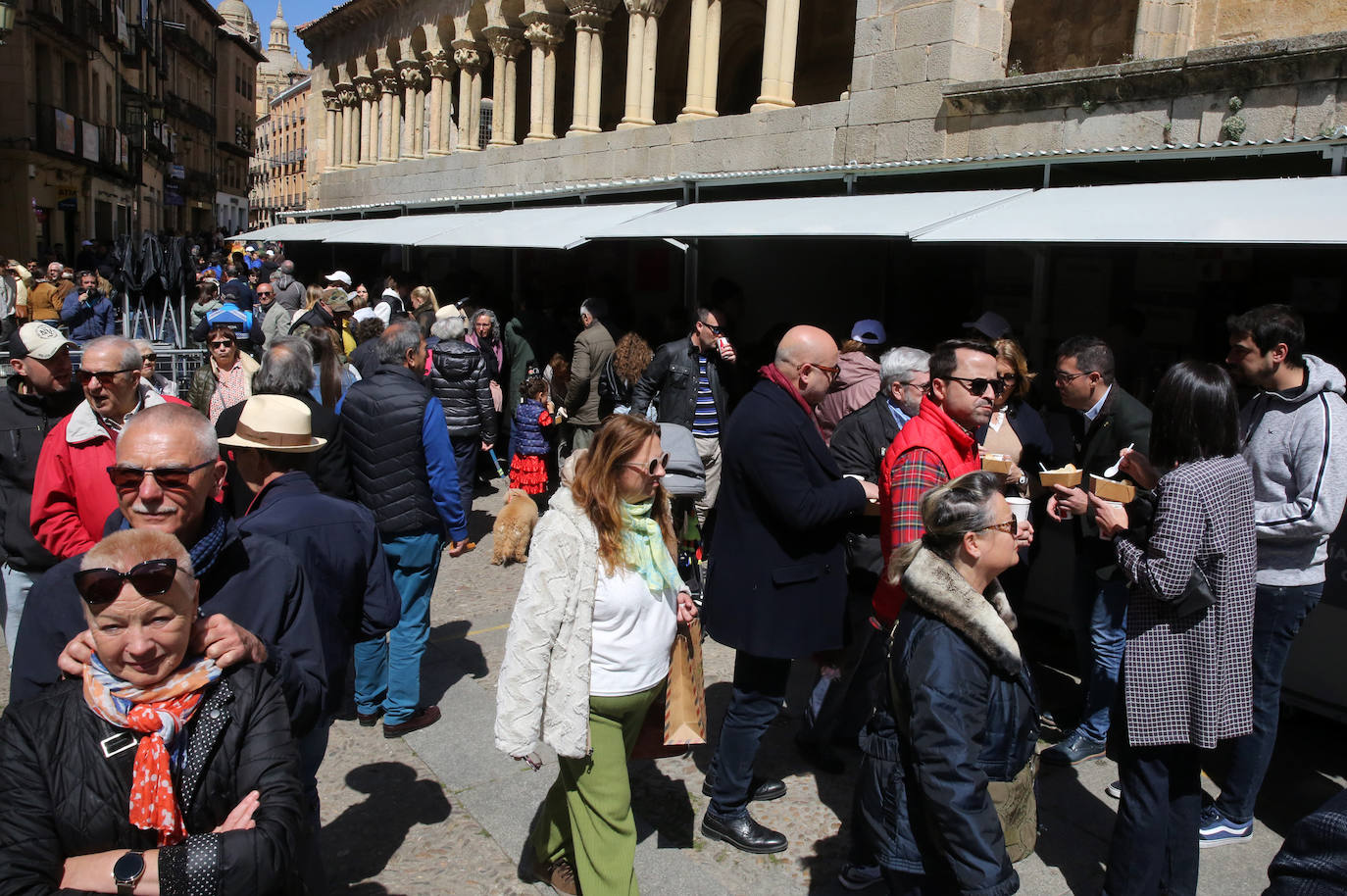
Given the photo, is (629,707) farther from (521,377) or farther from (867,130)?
(867,130)

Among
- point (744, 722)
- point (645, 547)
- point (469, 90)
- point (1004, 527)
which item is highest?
point (469, 90)

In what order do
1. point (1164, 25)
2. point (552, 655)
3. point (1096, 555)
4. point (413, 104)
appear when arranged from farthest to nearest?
point (413, 104) → point (1164, 25) → point (1096, 555) → point (552, 655)

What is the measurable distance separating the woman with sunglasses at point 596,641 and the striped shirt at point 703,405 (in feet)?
10.9

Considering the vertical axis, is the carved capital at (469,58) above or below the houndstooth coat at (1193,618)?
above

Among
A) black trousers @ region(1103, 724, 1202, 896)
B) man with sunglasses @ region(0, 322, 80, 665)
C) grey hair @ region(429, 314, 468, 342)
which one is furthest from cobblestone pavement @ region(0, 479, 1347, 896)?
grey hair @ region(429, 314, 468, 342)

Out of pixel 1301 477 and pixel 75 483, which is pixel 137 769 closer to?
pixel 75 483

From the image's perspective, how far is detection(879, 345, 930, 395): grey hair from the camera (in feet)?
14.2

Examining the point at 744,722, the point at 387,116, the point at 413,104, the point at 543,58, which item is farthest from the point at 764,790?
the point at 387,116

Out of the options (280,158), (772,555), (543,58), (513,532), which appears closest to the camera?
(772,555)

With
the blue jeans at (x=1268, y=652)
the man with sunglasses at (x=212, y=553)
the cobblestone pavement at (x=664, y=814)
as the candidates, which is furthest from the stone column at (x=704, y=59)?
the man with sunglasses at (x=212, y=553)

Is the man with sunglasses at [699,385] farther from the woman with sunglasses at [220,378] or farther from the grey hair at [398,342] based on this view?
the woman with sunglasses at [220,378]

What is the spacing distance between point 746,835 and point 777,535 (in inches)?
45.2

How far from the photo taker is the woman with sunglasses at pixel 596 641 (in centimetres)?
281

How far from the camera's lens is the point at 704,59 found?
1330 cm
